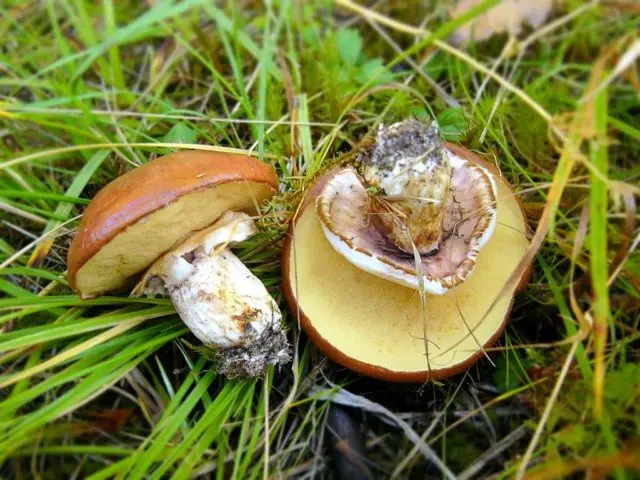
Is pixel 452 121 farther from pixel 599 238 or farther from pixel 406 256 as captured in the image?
pixel 599 238

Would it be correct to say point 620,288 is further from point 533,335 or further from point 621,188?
point 621,188

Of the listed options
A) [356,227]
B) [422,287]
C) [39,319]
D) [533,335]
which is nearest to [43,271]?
[39,319]

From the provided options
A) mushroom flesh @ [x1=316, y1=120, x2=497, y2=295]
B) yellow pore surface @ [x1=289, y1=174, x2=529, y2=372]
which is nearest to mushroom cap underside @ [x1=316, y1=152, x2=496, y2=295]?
mushroom flesh @ [x1=316, y1=120, x2=497, y2=295]

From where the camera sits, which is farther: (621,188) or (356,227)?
(356,227)

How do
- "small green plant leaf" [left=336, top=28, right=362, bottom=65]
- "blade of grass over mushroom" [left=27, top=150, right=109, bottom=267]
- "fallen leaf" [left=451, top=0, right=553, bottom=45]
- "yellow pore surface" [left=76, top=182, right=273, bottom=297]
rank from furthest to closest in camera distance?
1. "fallen leaf" [left=451, top=0, right=553, bottom=45]
2. "small green plant leaf" [left=336, top=28, right=362, bottom=65]
3. "blade of grass over mushroom" [left=27, top=150, right=109, bottom=267]
4. "yellow pore surface" [left=76, top=182, right=273, bottom=297]

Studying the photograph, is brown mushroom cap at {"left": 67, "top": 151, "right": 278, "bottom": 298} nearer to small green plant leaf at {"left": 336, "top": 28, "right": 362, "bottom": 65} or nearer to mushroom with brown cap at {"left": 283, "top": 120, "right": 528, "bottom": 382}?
mushroom with brown cap at {"left": 283, "top": 120, "right": 528, "bottom": 382}

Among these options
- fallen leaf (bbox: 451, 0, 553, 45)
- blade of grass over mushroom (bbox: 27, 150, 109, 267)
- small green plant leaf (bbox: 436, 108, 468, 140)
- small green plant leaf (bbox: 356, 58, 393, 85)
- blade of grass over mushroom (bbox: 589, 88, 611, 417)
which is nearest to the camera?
blade of grass over mushroom (bbox: 589, 88, 611, 417)
